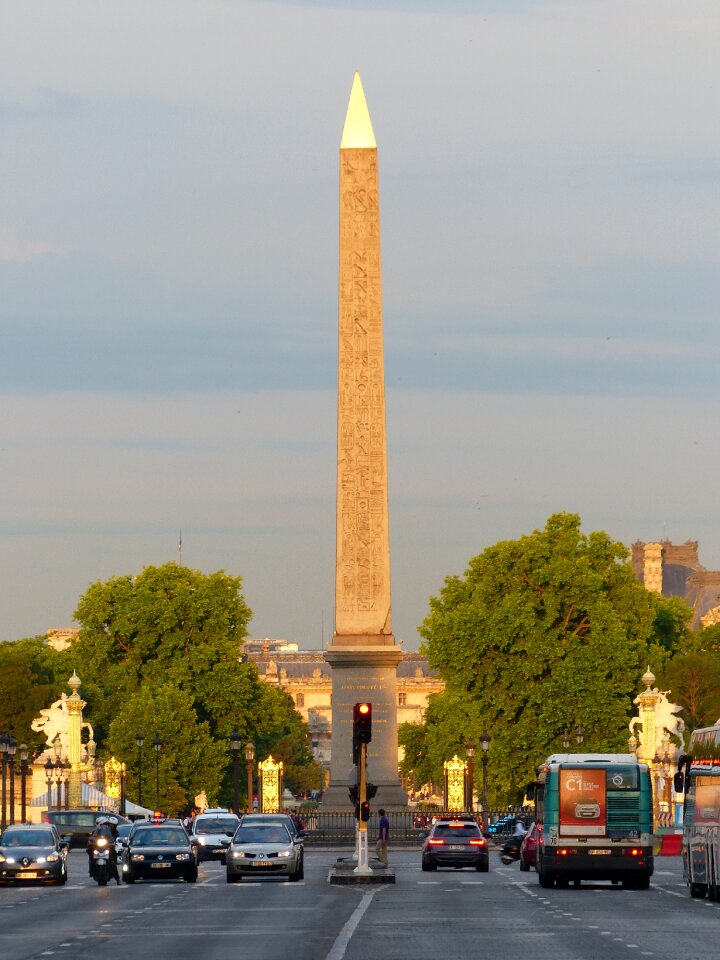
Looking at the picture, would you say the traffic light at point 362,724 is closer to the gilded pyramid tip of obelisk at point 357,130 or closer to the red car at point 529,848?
the red car at point 529,848

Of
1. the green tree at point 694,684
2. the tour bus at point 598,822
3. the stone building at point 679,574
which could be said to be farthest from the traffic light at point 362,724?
the stone building at point 679,574

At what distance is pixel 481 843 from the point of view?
53531 mm

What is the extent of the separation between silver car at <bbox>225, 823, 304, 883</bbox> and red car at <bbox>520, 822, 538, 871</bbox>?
8.23m

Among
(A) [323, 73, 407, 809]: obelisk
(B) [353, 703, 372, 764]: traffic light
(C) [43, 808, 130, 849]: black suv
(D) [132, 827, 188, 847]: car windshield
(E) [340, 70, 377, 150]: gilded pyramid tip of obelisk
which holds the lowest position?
(C) [43, 808, 130, 849]: black suv

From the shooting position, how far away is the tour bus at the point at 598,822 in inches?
1666

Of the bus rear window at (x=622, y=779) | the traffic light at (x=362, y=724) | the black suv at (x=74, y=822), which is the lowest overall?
the black suv at (x=74, y=822)

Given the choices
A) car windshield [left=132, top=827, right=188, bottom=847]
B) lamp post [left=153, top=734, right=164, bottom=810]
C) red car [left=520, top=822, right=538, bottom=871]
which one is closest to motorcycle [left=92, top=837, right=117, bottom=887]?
car windshield [left=132, top=827, right=188, bottom=847]

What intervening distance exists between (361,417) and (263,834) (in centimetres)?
1814

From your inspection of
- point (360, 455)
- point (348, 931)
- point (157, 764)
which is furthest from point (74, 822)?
point (348, 931)

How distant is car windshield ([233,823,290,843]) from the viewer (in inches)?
1812

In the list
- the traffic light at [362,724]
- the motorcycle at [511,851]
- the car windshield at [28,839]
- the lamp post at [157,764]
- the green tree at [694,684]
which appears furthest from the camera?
the green tree at [694,684]

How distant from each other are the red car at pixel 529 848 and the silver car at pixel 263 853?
8.23m

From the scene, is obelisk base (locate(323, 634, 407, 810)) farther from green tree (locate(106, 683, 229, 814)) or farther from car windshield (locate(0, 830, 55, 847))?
green tree (locate(106, 683, 229, 814))

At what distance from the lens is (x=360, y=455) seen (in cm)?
6156
